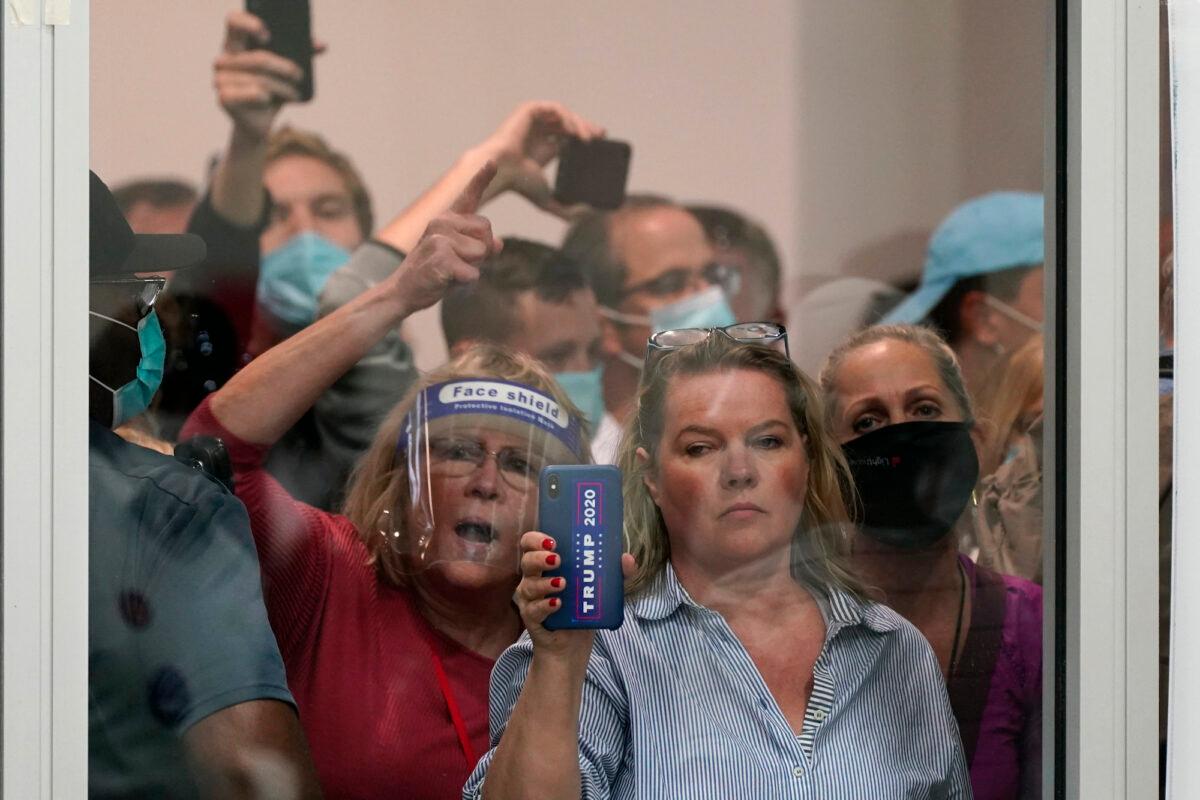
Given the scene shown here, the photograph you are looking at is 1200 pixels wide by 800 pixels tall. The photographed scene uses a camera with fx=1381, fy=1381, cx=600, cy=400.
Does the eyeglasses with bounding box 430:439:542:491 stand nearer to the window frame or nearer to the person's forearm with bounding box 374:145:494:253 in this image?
the person's forearm with bounding box 374:145:494:253

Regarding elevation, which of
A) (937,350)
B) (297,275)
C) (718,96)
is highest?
(718,96)

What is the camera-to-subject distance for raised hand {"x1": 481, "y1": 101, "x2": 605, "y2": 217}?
2.12 m

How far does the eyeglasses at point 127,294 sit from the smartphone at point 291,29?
0.36 meters

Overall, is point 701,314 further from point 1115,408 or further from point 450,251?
point 1115,408

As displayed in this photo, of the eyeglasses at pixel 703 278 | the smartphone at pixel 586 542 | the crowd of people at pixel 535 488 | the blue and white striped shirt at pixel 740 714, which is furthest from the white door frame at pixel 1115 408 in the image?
the smartphone at pixel 586 542

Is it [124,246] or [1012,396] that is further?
[1012,396]

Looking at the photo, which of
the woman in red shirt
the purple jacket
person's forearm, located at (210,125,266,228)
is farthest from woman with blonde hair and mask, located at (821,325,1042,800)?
person's forearm, located at (210,125,266,228)

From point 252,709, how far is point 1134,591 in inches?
51.4

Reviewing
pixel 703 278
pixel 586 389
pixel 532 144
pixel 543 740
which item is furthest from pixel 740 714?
pixel 532 144

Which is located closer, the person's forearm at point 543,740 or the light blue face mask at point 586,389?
the person's forearm at point 543,740

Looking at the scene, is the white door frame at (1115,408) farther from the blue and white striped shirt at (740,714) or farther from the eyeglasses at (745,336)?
the eyeglasses at (745,336)

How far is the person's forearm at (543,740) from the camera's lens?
6.56 ft

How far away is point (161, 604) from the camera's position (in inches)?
79.8

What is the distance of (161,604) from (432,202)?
0.72 m
